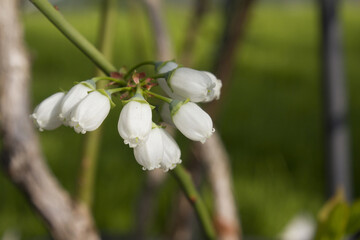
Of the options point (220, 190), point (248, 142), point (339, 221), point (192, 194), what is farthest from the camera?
point (248, 142)

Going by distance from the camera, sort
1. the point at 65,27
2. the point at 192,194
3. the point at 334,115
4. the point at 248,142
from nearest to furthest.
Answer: the point at 65,27 < the point at 192,194 < the point at 334,115 < the point at 248,142

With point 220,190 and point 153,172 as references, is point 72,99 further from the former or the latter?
point 153,172

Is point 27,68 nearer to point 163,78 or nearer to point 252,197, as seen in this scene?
point 163,78

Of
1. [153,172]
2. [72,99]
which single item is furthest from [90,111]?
[153,172]

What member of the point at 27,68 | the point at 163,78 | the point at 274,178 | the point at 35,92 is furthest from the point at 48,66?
the point at 163,78

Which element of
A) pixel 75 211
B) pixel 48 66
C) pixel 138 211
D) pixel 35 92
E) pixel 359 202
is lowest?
pixel 359 202

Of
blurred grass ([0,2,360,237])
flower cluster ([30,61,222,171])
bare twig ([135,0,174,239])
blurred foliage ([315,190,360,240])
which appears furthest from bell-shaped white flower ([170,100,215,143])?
bare twig ([135,0,174,239])
